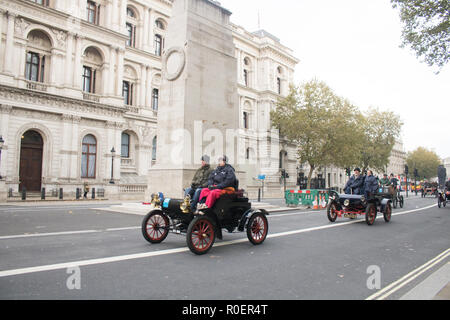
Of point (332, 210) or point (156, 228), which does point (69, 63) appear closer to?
point (332, 210)

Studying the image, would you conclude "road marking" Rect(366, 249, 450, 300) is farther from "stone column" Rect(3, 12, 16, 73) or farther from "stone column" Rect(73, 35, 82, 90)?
"stone column" Rect(73, 35, 82, 90)

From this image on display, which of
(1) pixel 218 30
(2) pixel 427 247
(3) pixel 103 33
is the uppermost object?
(3) pixel 103 33

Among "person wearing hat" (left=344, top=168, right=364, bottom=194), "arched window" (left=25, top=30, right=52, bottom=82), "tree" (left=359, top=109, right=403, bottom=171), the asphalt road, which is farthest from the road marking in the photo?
"tree" (left=359, top=109, right=403, bottom=171)

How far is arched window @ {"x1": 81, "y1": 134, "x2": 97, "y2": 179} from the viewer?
98.2ft

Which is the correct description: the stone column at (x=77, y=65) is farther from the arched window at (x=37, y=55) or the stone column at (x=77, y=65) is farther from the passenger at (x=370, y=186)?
the passenger at (x=370, y=186)

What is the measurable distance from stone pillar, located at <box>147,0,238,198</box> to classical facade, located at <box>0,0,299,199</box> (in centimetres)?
1432

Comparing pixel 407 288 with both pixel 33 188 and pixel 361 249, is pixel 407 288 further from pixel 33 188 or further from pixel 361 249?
pixel 33 188

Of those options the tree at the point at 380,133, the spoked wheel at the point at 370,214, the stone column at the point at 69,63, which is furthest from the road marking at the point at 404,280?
the tree at the point at 380,133

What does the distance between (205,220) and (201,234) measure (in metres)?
0.26

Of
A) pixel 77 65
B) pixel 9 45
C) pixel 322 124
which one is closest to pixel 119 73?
pixel 77 65

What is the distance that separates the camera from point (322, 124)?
43.4 meters
